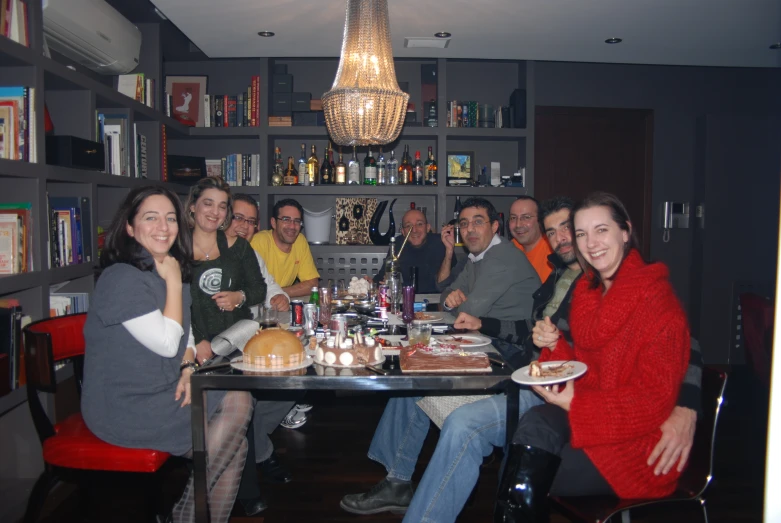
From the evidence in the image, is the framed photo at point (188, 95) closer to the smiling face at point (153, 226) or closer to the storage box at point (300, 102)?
the storage box at point (300, 102)

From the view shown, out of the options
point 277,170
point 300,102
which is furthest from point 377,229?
point 300,102

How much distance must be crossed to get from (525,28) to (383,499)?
9.67ft

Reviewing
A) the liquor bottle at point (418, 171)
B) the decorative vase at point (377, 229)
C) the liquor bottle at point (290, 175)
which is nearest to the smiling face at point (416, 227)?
the decorative vase at point (377, 229)

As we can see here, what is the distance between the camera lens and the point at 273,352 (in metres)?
1.70

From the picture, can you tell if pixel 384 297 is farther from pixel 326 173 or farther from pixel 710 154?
pixel 710 154

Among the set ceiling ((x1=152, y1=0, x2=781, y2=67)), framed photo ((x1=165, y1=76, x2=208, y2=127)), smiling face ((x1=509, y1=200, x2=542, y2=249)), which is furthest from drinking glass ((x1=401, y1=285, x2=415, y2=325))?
framed photo ((x1=165, y1=76, x2=208, y2=127))

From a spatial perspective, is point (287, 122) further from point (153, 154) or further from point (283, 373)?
point (283, 373)

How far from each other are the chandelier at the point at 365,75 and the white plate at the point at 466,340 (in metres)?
0.97

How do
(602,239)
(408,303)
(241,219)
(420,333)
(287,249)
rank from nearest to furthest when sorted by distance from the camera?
1. (602,239)
2. (420,333)
3. (408,303)
4. (241,219)
5. (287,249)

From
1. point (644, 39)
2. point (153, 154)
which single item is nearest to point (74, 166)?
point (153, 154)

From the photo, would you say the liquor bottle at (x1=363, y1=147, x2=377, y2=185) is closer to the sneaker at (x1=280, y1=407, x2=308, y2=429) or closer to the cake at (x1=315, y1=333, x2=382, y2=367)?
the sneaker at (x1=280, y1=407, x2=308, y2=429)

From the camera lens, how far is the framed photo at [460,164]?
4832mm

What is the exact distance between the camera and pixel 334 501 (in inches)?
96.9

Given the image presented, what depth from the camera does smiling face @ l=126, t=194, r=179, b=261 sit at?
1894mm
